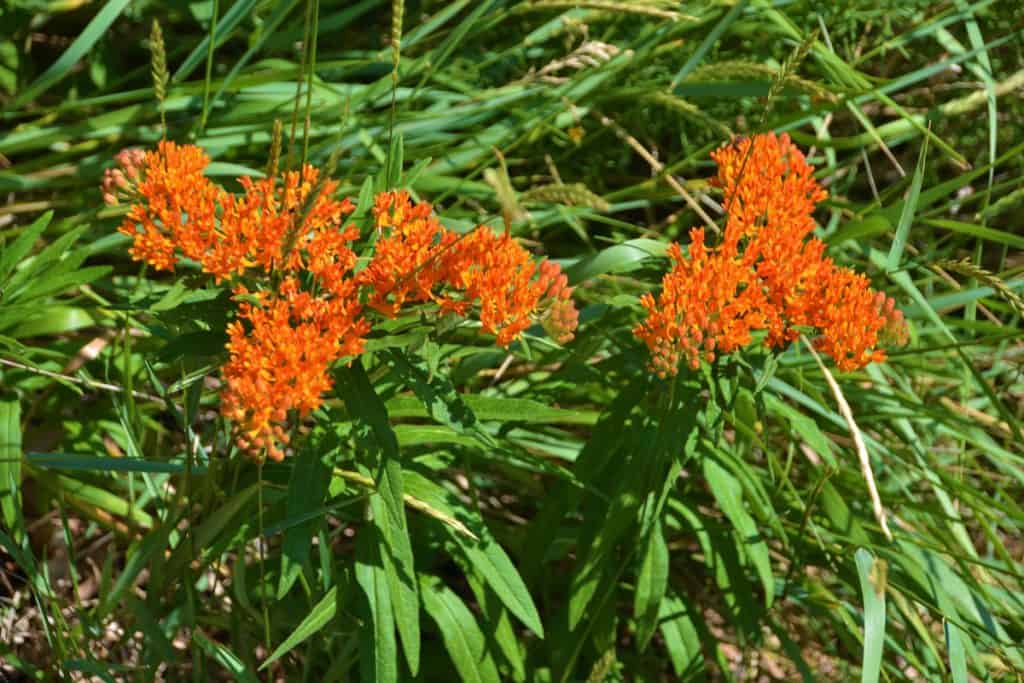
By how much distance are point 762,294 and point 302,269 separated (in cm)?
80

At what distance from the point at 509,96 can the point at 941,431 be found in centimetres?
153

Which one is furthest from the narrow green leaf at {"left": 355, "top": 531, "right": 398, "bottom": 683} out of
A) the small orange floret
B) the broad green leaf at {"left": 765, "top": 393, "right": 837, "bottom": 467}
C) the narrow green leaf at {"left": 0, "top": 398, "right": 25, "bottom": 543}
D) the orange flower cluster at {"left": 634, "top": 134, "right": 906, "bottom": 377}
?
the broad green leaf at {"left": 765, "top": 393, "right": 837, "bottom": 467}

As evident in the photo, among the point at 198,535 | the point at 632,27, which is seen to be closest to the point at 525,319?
the point at 198,535

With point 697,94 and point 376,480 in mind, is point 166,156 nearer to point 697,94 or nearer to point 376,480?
point 376,480

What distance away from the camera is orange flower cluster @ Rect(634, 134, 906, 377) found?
1.79 m

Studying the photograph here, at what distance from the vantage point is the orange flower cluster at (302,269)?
1541 millimetres

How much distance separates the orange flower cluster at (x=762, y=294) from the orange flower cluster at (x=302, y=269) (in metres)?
0.20

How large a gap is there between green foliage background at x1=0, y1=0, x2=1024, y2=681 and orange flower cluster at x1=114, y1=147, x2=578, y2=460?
9 cm

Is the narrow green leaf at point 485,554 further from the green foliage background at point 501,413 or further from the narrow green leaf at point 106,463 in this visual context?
the narrow green leaf at point 106,463

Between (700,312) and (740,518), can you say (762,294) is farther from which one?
(740,518)

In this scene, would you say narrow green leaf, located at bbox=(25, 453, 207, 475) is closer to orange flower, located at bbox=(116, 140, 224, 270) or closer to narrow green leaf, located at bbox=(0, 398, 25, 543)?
narrow green leaf, located at bbox=(0, 398, 25, 543)

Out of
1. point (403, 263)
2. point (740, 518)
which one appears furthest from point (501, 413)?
point (740, 518)

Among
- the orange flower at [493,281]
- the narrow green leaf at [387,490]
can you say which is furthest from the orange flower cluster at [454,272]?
the narrow green leaf at [387,490]

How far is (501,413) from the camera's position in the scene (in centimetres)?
188
